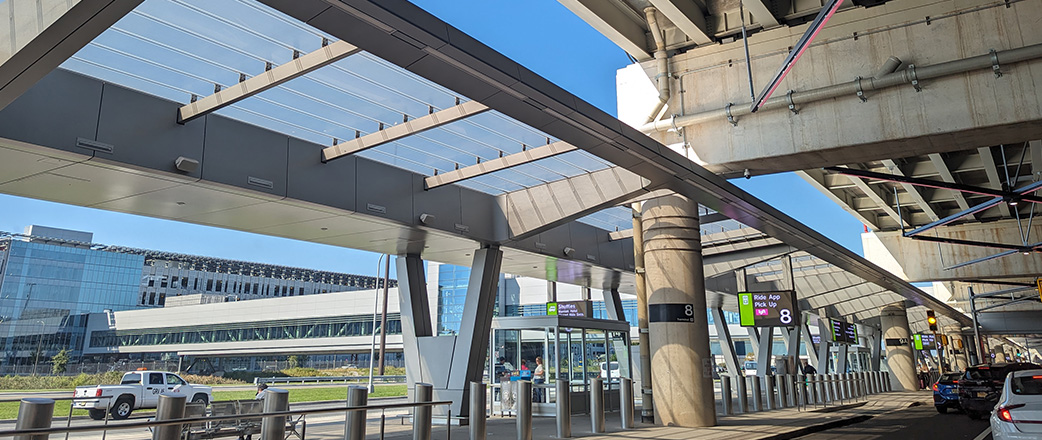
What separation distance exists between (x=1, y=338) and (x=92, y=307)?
9.83m

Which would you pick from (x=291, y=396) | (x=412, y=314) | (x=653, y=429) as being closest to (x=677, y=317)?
(x=653, y=429)

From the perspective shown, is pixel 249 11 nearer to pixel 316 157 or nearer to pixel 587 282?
pixel 316 157

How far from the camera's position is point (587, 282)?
2784 cm

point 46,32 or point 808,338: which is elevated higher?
point 46,32

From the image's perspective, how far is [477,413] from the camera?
11.1m

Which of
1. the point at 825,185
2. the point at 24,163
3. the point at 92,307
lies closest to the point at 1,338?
the point at 92,307

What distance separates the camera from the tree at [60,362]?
6076 cm

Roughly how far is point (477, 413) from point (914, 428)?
40.3 feet

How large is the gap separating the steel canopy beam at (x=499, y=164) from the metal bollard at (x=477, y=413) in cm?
519

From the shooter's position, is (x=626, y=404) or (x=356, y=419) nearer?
(x=356, y=419)

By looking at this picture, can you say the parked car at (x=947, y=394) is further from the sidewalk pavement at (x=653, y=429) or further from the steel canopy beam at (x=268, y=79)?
the steel canopy beam at (x=268, y=79)

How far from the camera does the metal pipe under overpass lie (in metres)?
10.8

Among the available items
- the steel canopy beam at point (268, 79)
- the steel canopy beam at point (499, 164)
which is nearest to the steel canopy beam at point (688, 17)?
the steel canopy beam at point (499, 164)

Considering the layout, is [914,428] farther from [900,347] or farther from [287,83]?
[900,347]
